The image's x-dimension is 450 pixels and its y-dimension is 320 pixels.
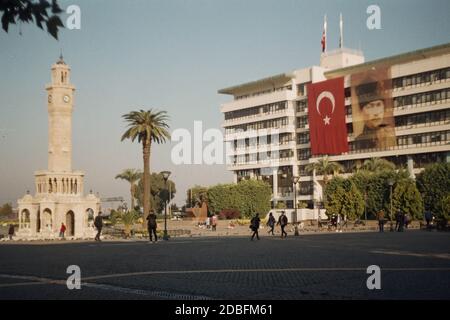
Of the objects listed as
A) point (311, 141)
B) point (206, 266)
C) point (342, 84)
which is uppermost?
point (342, 84)

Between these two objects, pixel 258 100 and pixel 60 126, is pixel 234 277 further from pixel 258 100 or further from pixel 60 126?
pixel 258 100

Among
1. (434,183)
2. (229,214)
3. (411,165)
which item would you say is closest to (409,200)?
(434,183)

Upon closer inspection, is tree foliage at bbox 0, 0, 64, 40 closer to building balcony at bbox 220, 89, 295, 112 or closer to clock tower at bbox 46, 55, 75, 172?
clock tower at bbox 46, 55, 75, 172

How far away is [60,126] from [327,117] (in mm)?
48993

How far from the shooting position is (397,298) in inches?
387

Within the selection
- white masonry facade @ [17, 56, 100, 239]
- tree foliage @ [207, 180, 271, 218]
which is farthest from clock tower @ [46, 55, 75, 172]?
tree foliage @ [207, 180, 271, 218]

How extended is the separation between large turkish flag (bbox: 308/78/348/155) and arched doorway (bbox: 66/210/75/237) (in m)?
47.3

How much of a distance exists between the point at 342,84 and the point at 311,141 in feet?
34.6

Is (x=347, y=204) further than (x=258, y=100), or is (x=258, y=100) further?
(x=258, y=100)

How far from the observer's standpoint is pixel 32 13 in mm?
6852
